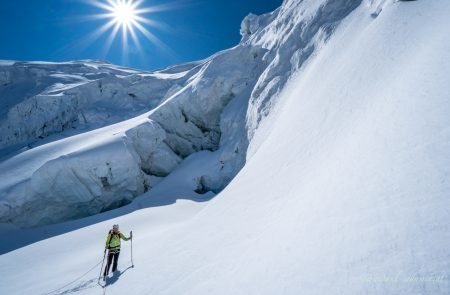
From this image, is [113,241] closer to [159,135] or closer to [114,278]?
[114,278]

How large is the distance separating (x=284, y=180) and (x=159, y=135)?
20.8 meters

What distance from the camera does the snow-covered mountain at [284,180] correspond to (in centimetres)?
343

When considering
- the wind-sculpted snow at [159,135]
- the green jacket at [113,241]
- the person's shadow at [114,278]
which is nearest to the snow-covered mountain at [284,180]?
the wind-sculpted snow at [159,135]

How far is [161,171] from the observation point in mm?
25250

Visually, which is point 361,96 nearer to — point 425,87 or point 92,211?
point 425,87

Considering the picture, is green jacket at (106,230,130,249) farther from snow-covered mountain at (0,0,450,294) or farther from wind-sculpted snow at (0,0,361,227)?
wind-sculpted snow at (0,0,361,227)

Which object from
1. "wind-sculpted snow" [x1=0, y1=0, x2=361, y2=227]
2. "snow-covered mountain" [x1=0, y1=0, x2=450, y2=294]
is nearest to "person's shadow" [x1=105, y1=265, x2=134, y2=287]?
"snow-covered mountain" [x1=0, y1=0, x2=450, y2=294]

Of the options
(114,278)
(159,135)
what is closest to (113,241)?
(114,278)

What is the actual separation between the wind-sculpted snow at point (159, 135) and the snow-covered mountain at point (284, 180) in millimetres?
140

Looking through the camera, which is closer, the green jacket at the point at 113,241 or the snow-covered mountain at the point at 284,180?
the snow-covered mountain at the point at 284,180

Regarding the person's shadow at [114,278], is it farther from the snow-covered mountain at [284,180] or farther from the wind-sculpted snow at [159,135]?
the wind-sculpted snow at [159,135]

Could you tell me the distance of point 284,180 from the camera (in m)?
7.54

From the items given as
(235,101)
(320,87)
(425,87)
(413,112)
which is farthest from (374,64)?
(235,101)

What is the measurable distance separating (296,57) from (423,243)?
17500 millimetres
